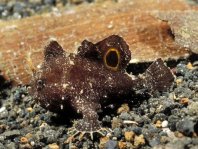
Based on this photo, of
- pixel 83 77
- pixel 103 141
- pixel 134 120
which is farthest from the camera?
pixel 83 77

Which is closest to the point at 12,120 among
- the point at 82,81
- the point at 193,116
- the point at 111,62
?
the point at 82,81

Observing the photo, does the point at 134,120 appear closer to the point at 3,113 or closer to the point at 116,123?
the point at 116,123

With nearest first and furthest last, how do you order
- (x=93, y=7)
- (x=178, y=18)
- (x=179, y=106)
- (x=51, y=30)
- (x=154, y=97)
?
(x=179, y=106) < (x=154, y=97) < (x=178, y=18) < (x=51, y=30) < (x=93, y=7)

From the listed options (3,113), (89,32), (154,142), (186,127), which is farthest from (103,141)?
(89,32)

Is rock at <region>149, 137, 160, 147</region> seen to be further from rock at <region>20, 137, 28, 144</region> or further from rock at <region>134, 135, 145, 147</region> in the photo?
rock at <region>20, 137, 28, 144</region>

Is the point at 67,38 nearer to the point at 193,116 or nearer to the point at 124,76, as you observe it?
the point at 124,76

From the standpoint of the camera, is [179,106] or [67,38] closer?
[179,106]

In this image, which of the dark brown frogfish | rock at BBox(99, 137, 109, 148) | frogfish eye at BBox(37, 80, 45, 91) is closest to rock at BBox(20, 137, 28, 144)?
the dark brown frogfish
